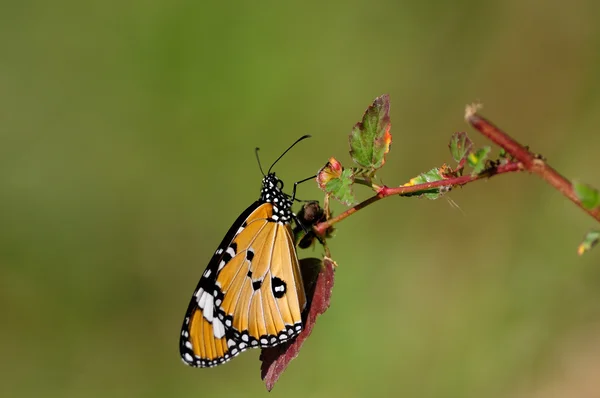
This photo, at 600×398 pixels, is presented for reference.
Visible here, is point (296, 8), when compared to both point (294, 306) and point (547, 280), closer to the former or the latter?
point (547, 280)

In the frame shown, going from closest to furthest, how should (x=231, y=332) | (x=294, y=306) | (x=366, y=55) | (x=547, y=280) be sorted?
(x=294, y=306) → (x=231, y=332) → (x=547, y=280) → (x=366, y=55)

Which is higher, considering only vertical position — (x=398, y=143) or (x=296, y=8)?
(x=296, y=8)

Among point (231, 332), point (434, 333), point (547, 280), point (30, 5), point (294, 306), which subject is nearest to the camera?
point (294, 306)

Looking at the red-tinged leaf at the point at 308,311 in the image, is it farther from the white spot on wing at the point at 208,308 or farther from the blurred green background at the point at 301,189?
the blurred green background at the point at 301,189

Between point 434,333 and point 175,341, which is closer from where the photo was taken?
point 434,333

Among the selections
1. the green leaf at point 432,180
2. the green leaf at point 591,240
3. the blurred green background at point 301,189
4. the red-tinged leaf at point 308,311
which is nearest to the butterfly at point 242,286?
the red-tinged leaf at point 308,311

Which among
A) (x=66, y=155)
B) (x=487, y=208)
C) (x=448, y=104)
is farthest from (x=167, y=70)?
(x=487, y=208)

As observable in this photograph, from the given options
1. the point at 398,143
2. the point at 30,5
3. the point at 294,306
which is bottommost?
the point at 294,306

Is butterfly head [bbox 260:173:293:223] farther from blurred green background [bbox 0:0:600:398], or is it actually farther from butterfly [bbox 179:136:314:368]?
blurred green background [bbox 0:0:600:398]
